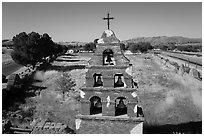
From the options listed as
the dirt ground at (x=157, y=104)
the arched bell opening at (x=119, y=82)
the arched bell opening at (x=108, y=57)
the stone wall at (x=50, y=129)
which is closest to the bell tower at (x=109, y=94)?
the arched bell opening at (x=108, y=57)

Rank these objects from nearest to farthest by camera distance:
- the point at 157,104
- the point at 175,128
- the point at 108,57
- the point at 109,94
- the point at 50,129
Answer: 1. the point at 109,94
2. the point at 108,57
3. the point at 50,129
4. the point at 175,128
5. the point at 157,104

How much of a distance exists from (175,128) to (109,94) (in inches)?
302

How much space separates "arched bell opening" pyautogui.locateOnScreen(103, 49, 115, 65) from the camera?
7.44 metres

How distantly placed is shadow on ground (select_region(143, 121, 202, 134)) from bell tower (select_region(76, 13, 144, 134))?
5287 millimetres

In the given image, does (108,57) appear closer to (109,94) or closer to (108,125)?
(109,94)

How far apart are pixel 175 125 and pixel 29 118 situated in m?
9.93

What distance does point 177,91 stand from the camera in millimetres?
21594

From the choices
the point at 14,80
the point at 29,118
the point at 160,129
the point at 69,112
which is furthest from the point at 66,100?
the point at 160,129

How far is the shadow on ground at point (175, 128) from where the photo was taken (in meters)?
12.2

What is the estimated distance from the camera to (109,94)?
7.22 m

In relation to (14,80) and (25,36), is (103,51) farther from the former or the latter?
(25,36)

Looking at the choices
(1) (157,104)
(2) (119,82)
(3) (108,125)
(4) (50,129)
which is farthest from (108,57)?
(1) (157,104)

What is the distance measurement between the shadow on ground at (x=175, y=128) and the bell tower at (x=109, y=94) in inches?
208

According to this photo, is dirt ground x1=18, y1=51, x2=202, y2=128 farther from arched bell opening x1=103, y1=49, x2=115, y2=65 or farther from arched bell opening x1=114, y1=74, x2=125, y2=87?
arched bell opening x1=103, y1=49, x2=115, y2=65
